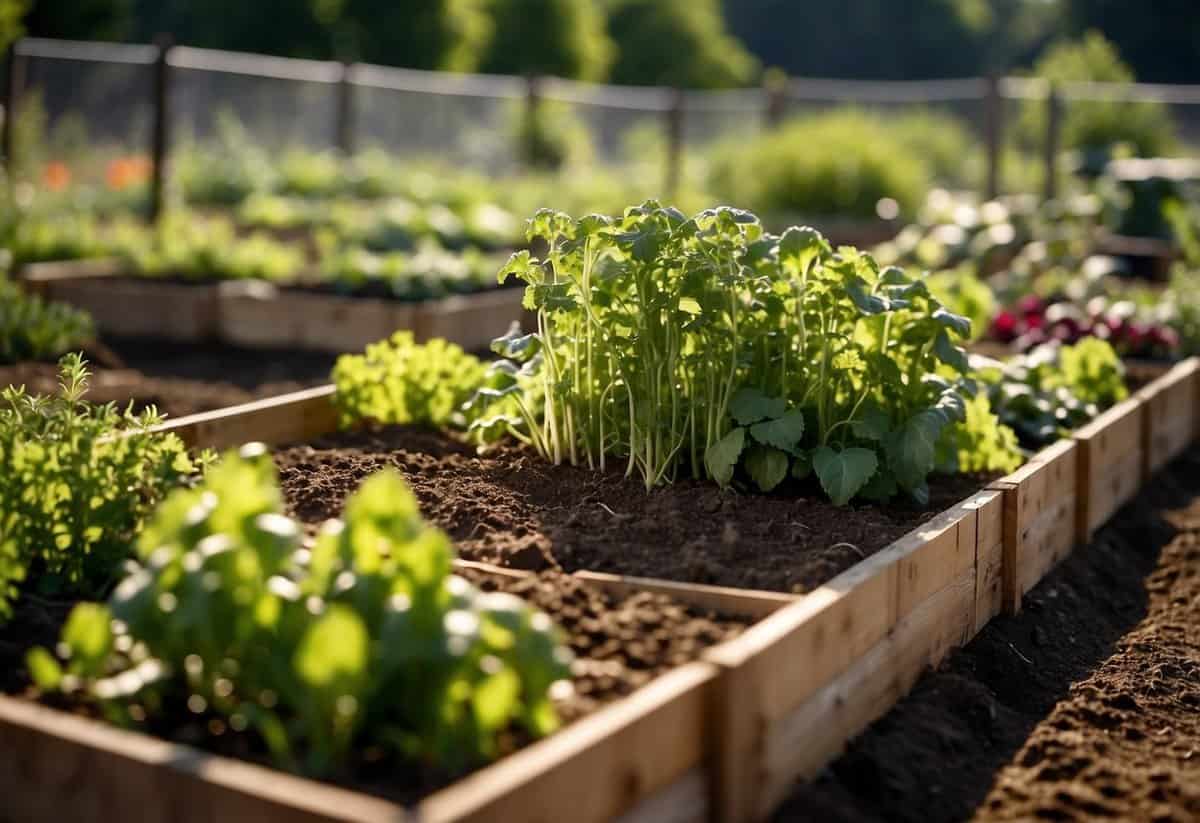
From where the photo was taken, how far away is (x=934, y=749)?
11.3 ft

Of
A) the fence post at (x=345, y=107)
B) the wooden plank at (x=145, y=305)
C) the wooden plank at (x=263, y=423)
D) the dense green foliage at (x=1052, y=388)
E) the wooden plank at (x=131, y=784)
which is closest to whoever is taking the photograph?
the wooden plank at (x=131, y=784)

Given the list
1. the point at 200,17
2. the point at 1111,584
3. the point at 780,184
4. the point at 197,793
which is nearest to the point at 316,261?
the point at 780,184

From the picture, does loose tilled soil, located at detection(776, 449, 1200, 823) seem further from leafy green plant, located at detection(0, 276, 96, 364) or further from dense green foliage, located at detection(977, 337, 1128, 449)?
leafy green plant, located at detection(0, 276, 96, 364)

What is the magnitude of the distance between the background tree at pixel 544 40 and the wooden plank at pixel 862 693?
52.9 meters

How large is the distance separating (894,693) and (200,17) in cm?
4880

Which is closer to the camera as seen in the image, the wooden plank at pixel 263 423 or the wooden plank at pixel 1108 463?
the wooden plank at pixel 263 423

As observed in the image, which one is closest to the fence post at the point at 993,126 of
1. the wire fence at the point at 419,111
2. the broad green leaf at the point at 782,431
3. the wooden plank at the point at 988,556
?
the wire fence at the point at 419,111

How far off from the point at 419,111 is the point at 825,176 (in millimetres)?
6721

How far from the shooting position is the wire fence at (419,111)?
1598 centimetres

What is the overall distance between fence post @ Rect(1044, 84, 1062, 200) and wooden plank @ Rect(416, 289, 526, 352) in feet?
Answer: 28.9

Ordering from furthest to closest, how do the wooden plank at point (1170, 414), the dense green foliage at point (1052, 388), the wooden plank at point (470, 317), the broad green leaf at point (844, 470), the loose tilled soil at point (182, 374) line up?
the wooden plank at point (470, 317)
the loose tilled soil at point (182, 374)
the wooden plank at point (1170, 414)
the dense green foliage at point (1052, 388)
the broad green leaf at point (844, 470)

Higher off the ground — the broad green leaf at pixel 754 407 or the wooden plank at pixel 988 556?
the broad green leaf at pixel 754 407

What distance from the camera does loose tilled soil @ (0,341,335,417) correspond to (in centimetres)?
668

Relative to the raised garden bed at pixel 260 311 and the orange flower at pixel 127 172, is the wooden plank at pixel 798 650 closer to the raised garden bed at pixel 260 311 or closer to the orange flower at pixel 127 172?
the raised garden bed at pixel 260 311
